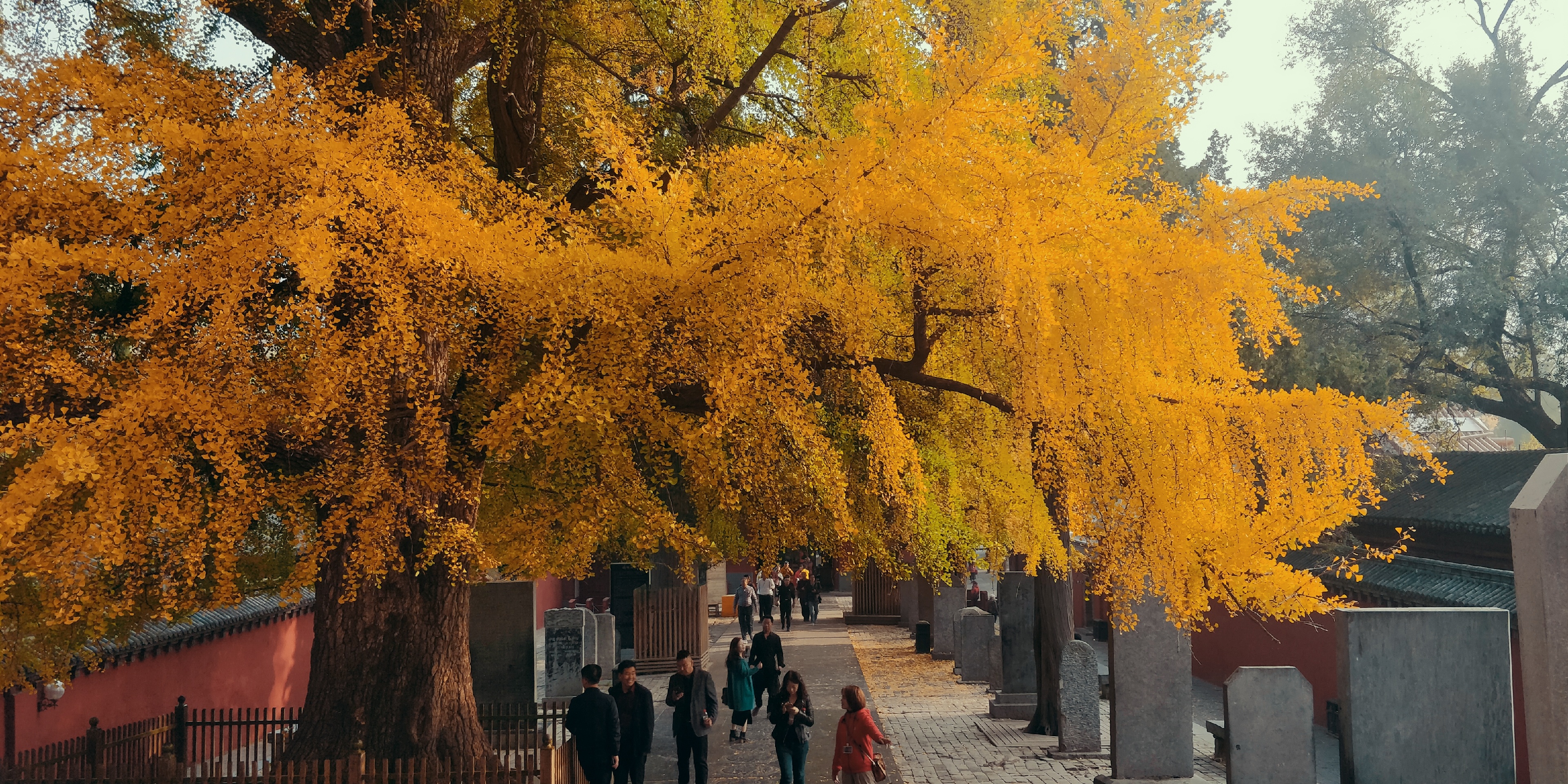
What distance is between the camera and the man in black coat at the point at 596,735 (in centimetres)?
987

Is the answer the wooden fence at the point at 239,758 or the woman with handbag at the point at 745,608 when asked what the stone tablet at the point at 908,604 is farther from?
the wooden fence at the point at 239,758

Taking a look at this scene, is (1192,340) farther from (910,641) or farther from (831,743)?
(910,641)

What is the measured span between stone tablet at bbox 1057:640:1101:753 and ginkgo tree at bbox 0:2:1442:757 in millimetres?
4163

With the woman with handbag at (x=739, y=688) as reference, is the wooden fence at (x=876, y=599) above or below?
below

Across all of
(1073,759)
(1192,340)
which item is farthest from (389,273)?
(1073,759)

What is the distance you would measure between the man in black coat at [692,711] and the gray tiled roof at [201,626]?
4.79 metres

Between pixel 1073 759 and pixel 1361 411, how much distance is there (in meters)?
7.18

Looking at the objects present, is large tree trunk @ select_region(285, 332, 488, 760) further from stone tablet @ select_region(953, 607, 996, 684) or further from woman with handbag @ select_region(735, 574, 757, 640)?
woman with handbag @ select_region(735, 574, 757, 640)

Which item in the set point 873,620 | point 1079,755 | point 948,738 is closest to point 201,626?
point 948,738

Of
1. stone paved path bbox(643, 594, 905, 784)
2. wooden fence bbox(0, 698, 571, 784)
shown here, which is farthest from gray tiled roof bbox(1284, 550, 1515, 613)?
wooden fence bbox(0, 698, 571, 784)

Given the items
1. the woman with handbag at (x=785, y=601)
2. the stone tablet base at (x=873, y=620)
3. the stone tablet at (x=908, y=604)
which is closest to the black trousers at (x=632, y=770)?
the stone tablet at (x=908, y=604)

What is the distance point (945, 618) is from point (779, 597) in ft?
28.0

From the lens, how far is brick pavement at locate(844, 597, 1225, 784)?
13477 millimetres

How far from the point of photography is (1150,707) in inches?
465
